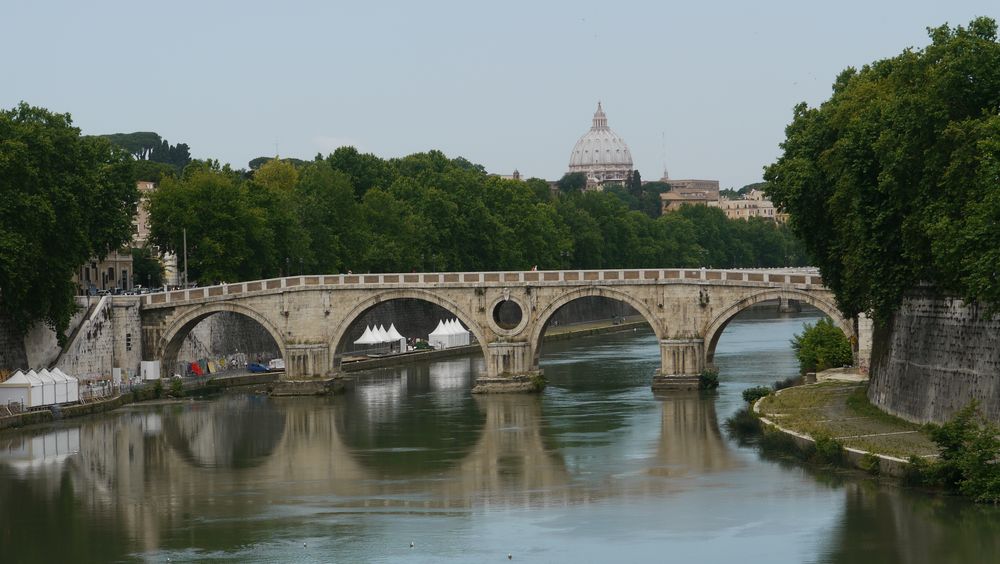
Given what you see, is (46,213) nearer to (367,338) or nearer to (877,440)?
(367,338)

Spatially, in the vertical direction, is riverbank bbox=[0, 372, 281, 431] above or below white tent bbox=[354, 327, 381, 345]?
below

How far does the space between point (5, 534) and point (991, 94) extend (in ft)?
87.9

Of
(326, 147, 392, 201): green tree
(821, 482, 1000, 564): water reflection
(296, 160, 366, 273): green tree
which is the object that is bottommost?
(821, 482, 1000, 564): water reflection

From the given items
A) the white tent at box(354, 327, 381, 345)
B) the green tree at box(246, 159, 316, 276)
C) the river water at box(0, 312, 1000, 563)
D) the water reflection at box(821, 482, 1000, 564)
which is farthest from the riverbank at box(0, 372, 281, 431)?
the water reflection at box(821, 482, 1000, 564)

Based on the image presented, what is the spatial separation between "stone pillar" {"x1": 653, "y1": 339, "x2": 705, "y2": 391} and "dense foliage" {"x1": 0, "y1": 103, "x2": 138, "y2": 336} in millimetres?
22042

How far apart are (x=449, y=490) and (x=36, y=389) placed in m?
20.4

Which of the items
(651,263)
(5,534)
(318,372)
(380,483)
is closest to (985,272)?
(380,483)

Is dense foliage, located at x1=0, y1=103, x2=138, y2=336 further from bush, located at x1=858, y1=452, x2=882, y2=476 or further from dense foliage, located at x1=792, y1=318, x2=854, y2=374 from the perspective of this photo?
bush, located at x1=858, y1=452, x2=882, y2=476

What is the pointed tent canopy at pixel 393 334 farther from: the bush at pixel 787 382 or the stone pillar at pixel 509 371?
the bush at pixel 787 382

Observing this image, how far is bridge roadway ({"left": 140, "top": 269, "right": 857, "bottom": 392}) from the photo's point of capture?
68.8 m

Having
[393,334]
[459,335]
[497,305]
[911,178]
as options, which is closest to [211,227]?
[393,334]

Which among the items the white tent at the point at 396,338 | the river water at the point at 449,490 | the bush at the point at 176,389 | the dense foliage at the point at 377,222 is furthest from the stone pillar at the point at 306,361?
the white tent at the point at 396,338

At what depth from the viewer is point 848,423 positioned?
51.1 meters

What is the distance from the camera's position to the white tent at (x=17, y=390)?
61.0 metres
